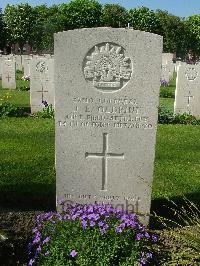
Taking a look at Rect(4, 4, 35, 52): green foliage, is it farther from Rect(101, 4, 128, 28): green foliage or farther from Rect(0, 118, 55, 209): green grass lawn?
Rect(0, 118, 55, 209): green grass lawn

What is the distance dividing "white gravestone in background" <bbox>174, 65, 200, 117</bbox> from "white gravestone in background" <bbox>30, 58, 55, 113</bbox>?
326cm

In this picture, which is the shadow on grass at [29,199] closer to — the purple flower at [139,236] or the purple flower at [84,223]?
the purple flower at [84,223]

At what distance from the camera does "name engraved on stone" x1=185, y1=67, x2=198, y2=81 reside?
1101cm

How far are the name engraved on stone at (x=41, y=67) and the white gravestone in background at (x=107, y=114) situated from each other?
23.4 feet

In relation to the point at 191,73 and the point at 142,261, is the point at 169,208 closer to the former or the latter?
the point at 142,261

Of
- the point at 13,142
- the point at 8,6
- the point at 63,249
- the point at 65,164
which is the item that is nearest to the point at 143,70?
the point at 65,164

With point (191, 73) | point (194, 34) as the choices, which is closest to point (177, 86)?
point (191, 73)

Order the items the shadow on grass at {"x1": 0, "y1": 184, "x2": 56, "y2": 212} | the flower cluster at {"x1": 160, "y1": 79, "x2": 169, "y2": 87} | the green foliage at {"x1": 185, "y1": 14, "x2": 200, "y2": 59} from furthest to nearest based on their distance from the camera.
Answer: the green foliage at {"x1": 185, "y1": 14, "x2": 200, "y2": 59} < the flower cluster at {"x1": 160, "y1": 79, "x2": 169, "y2": 87} < the shadow on grass at {"x1": 0, "y1": 184, "x2": 56, "y2": 212}

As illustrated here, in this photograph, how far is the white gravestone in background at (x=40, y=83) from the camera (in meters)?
11.2

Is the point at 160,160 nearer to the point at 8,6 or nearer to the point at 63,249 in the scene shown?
the point at 63,249

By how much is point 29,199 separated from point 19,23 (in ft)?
159

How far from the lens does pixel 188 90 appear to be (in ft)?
37.0

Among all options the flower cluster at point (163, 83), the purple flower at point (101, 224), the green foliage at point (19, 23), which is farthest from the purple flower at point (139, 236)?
the green foliage at point (19, 23)

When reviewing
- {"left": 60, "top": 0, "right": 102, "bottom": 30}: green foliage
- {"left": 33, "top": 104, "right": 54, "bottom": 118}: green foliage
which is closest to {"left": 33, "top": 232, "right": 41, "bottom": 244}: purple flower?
{"left": 33, "top": 104, "right": 54, "bottom": 118}: green foliage
